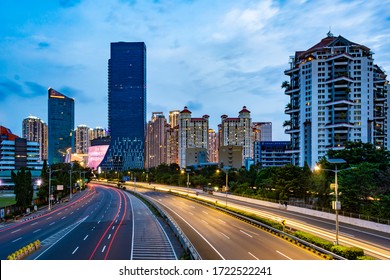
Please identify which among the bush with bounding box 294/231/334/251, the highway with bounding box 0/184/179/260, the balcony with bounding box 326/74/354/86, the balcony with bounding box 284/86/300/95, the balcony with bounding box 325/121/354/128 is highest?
the balcony with bounding box 326/74/354/86

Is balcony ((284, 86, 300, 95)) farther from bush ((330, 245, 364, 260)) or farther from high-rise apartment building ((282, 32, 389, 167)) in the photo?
bush ((330, 245, 364, 260))

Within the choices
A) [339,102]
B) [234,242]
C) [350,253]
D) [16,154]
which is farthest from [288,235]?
[16,154]

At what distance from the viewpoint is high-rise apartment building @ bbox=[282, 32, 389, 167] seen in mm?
102438

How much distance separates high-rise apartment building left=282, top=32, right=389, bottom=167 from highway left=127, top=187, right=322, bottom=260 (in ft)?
217

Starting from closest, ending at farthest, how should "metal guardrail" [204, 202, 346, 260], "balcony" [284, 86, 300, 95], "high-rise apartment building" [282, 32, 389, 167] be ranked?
1. "metal guardrail" [204, 202, 346, 260]
2. "high-rise apartment building" [282, 32, 389, 167]
3. "balcony" [284, 86, 300, 95]

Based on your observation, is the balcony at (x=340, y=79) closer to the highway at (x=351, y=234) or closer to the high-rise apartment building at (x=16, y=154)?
the highway at (x=351, y=234)

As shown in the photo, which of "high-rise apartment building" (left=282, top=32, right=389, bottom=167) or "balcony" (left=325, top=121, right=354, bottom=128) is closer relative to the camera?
"balcony" (left=325, top=121, right=354, bottom=128)

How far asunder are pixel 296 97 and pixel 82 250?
97241 millimetres

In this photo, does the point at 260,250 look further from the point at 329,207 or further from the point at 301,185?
the point at 301,185

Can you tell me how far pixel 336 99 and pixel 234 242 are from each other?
83614 mm

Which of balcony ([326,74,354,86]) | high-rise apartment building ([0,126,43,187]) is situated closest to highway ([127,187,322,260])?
balcony ([326,74,354,86])

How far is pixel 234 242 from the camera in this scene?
31984 millimetres

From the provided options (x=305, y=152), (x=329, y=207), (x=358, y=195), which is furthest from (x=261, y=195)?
(x=305, y=152)

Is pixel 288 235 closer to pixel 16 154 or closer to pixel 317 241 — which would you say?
pixel 317 241
